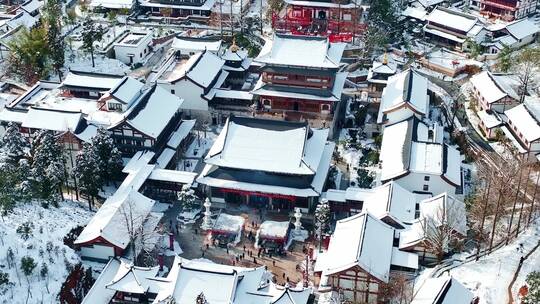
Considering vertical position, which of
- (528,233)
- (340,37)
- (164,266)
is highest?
(340,37)

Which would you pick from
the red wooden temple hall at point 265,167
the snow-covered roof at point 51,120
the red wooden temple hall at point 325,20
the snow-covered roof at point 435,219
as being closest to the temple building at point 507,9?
the red wooden temple hall at point 325,20

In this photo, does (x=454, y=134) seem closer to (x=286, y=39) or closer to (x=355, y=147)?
(x=355, y=147)

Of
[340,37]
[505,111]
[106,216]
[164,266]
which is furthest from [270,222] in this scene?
[340,37]

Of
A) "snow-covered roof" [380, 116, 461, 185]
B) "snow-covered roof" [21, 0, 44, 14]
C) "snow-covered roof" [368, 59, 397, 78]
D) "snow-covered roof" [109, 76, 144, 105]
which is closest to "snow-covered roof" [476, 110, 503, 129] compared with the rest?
"snow-covered roof" [380, 116, 461, 185]

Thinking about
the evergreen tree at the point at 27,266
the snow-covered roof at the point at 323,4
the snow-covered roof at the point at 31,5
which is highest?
the snow-covered roof at the point at 323,4

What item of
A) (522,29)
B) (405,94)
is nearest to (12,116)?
(405,94)

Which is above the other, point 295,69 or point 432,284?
point 295,69

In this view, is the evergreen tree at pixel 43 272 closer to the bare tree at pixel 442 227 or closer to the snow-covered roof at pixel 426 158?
the bare tree at pixel 442 227
